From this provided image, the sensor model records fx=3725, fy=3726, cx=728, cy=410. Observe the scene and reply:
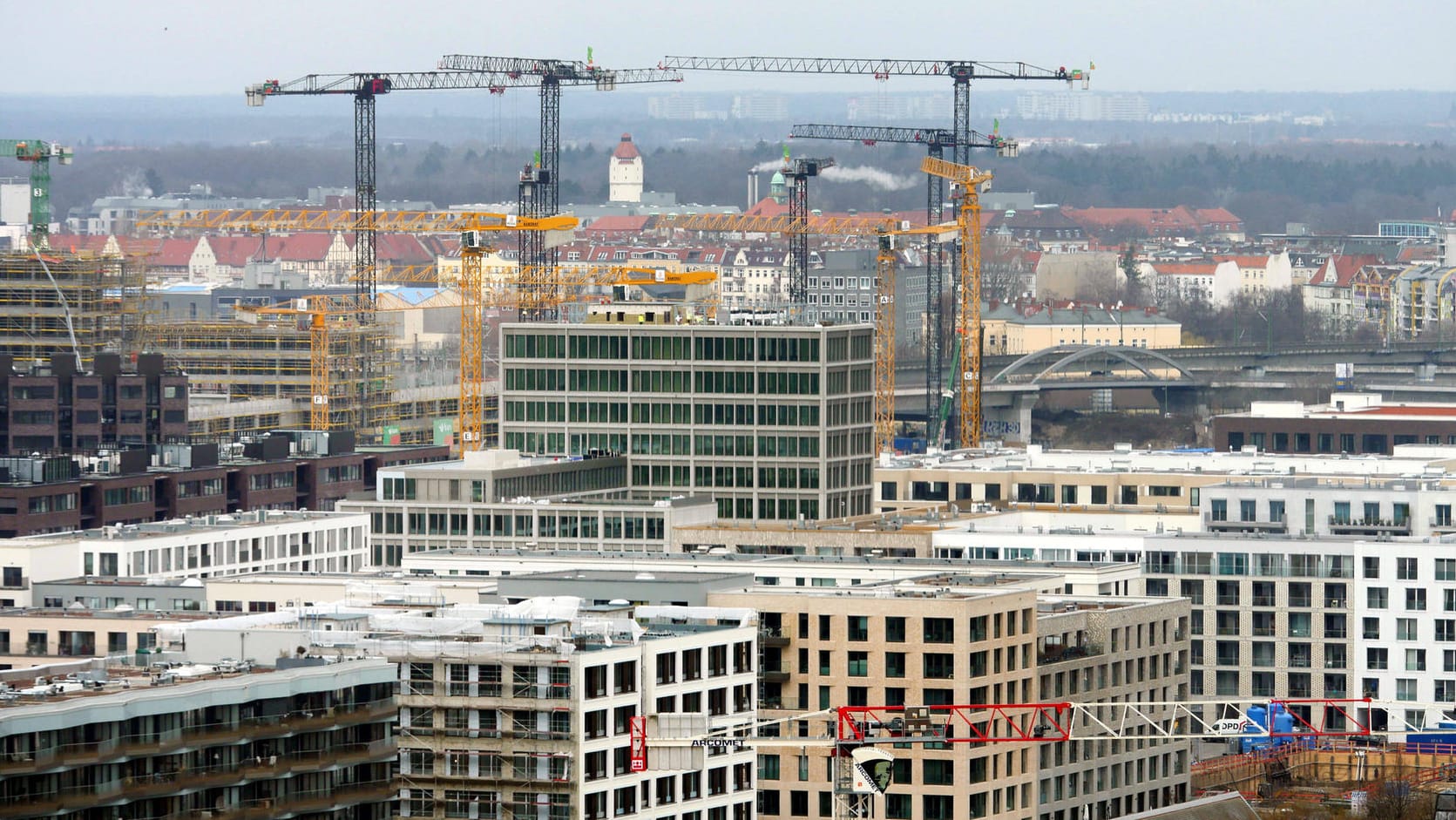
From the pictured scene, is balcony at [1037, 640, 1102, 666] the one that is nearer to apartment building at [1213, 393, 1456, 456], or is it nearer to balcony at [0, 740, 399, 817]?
balcony at [0, 740, 399, 817]

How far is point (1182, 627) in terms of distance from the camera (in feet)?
276

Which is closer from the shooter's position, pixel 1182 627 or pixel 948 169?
pixel 1182 627

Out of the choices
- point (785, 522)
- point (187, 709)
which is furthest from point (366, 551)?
point (187, 709)

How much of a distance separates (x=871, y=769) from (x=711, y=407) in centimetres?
4053

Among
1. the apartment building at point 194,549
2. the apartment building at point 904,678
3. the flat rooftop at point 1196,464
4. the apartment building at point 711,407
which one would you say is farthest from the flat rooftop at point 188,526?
the apartment building at point 904,678

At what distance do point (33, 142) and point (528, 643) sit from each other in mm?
128515

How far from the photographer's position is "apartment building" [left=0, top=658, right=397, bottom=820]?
178ft

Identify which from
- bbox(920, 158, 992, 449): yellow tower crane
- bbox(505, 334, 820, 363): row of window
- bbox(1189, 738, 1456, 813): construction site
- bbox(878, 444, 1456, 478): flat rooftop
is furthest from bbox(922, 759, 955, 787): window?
bbox(920, 158, 992, 449): yellow tower crane

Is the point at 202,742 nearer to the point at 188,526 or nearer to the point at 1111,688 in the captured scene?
the point at 1111,688

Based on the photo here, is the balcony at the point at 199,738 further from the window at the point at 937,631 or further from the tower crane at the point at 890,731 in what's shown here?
the window at the point at 937,631

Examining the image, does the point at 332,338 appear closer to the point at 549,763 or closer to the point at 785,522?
the point at 785,522

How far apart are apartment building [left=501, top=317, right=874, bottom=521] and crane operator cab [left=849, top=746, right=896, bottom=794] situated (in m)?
38.6

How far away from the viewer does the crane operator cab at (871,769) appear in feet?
217

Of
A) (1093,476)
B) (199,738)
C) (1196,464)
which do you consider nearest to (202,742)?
(199,738)
